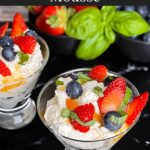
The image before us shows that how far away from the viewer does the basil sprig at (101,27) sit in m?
1.27

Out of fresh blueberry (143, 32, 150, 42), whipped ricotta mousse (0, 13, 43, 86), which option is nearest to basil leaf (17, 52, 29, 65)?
whipped ricotta mousse (0, 13, 43, 86)

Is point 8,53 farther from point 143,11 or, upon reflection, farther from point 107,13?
point 143,11

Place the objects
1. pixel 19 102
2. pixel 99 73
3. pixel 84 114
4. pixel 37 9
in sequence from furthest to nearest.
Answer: pixel 37 9 < pixel 19 102 < pixel 99 73 < pixel 84 114

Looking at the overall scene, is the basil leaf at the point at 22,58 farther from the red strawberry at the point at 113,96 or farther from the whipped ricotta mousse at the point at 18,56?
the red strawberry at the point at 113,96

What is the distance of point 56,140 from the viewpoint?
119 cm

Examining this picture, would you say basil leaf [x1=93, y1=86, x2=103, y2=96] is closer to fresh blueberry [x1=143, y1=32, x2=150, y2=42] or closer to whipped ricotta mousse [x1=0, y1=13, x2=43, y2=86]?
whipped ricotta mousse [x1=0, y1=13, x2=43, y2=86]

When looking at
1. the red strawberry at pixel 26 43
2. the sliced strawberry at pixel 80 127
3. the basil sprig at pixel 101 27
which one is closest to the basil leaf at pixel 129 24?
the basil sprig at pixel 101 27

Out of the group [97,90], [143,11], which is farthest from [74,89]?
[143,11]

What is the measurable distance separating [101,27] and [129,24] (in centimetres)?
8

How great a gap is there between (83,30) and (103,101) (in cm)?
31

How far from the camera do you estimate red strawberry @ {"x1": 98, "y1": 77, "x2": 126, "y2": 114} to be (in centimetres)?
103

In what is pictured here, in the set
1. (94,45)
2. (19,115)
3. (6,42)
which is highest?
(6,42)

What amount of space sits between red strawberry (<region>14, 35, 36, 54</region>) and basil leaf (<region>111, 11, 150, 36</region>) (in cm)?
25

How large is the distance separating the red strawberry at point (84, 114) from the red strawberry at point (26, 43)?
241mm
